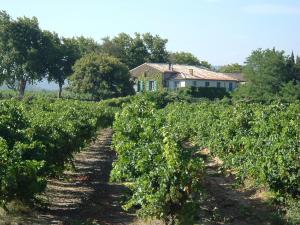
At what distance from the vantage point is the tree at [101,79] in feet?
206

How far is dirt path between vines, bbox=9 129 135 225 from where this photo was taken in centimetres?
1216

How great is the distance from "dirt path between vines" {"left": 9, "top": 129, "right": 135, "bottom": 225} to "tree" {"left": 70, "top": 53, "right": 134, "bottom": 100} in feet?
136

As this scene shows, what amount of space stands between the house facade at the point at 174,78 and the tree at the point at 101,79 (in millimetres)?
9010

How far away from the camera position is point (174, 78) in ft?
244

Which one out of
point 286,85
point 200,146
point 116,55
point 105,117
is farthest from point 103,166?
point 116,55

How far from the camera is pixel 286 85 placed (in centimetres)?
5403

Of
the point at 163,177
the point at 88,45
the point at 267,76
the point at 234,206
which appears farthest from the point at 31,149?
the point at 88,45

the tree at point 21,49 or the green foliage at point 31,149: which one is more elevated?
the tree at point 21,49

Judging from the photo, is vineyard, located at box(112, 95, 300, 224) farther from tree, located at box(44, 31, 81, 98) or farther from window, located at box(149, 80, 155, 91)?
window, located at box(149, 80, 155, 91)

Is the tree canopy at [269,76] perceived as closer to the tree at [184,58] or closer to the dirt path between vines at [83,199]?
the dirt path between vines at [83,199]

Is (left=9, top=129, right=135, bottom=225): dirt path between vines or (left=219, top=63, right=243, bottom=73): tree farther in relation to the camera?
(left=219, top=63, right=243, bottom=73): tree

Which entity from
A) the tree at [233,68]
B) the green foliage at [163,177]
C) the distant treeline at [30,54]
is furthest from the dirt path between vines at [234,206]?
the tree at [233,68]

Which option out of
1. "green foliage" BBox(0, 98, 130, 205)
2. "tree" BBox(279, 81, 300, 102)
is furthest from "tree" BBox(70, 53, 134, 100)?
"green foliage" BBox(0, 98, 130, 205)

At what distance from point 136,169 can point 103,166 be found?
10.4 meters
